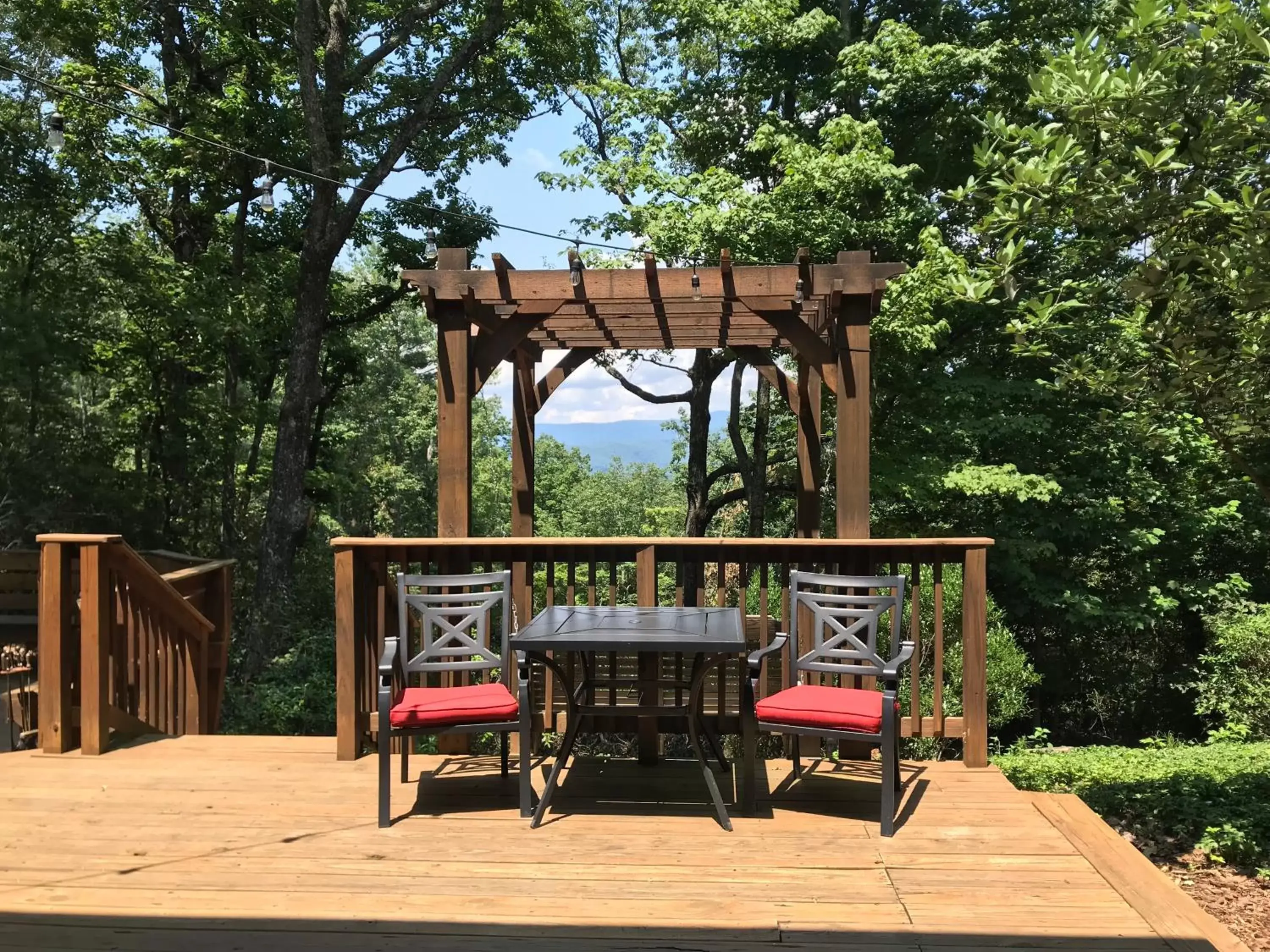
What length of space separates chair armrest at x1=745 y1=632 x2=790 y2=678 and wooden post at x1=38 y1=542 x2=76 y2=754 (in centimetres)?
337

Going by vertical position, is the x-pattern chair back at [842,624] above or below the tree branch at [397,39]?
below

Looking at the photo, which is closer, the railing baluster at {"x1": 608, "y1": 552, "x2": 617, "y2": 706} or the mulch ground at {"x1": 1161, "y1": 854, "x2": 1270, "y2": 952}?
the mulch ground at {"x1": 1161, "y1": 854, "x2": 1270, "y2": 952}

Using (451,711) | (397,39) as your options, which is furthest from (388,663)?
(397,39)

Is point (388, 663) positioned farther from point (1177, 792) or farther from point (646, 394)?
point (646, 394)

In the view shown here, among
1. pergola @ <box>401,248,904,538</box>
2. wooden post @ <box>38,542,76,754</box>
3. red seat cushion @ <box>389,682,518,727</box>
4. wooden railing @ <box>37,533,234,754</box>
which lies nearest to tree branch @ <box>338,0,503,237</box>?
pergola @ <box>401,248,904,538</box>

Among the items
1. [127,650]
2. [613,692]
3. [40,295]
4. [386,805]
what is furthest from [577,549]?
[40,295]

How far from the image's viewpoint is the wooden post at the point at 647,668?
148 inches

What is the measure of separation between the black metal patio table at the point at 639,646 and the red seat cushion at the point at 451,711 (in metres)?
0.13

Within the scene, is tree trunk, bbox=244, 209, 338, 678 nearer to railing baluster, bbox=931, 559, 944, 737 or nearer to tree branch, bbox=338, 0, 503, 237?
tree branch, bbox=338, 0, 503, 237

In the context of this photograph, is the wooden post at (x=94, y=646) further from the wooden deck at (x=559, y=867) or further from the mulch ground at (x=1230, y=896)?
the mulch ground at (x=1230, y=896)

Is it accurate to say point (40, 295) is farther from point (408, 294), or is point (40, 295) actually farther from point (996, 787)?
point (996, 787)

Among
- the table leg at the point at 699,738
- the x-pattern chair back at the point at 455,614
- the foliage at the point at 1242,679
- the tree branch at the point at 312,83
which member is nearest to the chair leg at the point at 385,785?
the x-pattern chair back at the point at 455,614

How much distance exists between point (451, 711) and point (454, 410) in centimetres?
216

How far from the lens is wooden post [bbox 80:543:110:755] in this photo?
430 cm
